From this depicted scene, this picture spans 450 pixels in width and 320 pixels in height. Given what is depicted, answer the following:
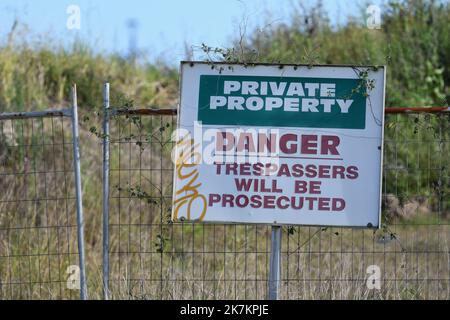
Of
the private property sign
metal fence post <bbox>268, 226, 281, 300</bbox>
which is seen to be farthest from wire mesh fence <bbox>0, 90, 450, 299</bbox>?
the private property sign

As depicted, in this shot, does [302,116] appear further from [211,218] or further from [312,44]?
[312,44]

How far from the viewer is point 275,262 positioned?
5855 millimetres

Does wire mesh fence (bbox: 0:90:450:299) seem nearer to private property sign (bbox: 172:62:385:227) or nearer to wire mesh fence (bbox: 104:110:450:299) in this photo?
wire mesh fence (bbox: 104:110:450:299)

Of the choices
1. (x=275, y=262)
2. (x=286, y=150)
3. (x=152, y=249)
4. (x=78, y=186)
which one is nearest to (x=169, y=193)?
(x=152, y=249)

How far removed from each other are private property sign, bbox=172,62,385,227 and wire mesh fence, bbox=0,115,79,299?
1419 millimetres

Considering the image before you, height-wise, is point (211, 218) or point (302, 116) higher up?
point (302, 116)

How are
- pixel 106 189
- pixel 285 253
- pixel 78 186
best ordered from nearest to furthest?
pixel 106 189
pixel 78 186
pixel 285 253

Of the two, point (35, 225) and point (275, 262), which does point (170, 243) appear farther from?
point (275, 262)

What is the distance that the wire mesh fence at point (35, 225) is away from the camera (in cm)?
754

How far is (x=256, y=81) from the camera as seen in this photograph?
231 inches

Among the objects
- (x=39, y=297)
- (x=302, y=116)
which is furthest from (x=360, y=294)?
(x=39, y=297)

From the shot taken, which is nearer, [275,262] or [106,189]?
[275,262]

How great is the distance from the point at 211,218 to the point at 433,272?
12.8ft

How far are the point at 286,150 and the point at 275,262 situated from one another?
799 mm
